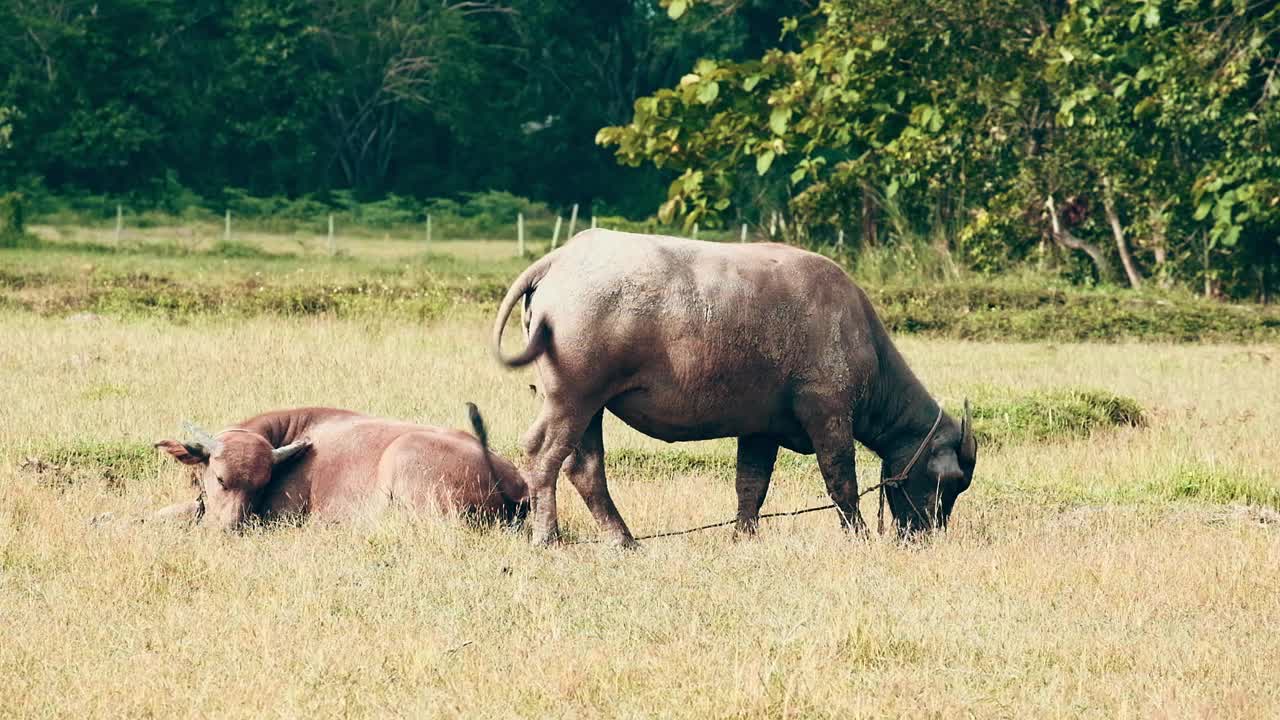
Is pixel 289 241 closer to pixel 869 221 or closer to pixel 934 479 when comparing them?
pixel 869 221

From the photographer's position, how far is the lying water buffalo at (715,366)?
791cm

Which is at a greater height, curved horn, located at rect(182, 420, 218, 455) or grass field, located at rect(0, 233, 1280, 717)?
curved horn, located at rect(182, 420, 218, 455)

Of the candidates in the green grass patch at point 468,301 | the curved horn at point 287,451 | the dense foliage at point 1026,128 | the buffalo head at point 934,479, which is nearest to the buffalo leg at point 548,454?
the curved horn at point 287,451

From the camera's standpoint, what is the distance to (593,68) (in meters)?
52.3

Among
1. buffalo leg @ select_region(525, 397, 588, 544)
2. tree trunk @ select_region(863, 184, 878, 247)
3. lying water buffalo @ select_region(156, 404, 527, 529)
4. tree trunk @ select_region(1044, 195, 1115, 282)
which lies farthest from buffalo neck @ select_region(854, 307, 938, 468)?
tree trunk @ select_region(863, 184, 878, 247)

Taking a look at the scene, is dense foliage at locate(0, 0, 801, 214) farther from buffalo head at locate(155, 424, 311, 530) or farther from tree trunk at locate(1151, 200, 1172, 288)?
buffalo head at locate(155, 424, 311, 530)

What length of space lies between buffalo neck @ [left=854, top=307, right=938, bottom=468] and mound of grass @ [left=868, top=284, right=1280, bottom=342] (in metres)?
10.9

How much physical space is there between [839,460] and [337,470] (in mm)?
2579

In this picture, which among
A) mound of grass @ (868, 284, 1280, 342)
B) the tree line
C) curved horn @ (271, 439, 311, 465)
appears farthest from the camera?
mound of grass @ (868, 284, 1280, 342)

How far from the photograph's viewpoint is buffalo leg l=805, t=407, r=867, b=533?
330 inches

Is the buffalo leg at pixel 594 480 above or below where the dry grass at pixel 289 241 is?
above

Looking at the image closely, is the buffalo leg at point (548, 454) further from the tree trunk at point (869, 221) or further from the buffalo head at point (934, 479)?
the tree trunk at point (869, 221)

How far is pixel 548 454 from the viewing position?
26.4 ft

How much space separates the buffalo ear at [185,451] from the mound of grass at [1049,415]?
20.6 ft
